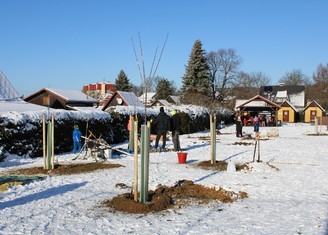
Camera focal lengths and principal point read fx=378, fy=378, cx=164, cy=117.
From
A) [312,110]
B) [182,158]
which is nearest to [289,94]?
[312,110]

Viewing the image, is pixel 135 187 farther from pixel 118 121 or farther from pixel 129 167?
pixel 118 121

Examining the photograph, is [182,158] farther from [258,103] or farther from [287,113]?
[287,113]

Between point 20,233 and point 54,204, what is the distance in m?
1.78

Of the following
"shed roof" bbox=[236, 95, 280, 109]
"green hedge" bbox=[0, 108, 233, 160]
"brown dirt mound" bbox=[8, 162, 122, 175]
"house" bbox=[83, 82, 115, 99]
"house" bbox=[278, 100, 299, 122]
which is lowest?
"brown dirt mound" bbox=[8, 162, 122, 175]

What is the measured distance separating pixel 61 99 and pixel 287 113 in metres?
38.2

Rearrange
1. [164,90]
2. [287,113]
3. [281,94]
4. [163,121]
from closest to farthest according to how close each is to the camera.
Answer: [163,121] < [287,113] < [281,94] < [164,90]

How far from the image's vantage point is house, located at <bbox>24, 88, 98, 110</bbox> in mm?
45938

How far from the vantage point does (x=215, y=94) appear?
72562 millimetres

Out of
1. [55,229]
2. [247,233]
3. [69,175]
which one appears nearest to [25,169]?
[69,175]

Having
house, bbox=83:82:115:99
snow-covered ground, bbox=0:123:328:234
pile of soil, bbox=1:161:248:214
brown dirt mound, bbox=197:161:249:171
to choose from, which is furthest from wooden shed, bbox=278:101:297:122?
house, bbox=83:82:115:99

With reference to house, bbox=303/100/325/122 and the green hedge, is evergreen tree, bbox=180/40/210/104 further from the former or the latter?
the green hedge

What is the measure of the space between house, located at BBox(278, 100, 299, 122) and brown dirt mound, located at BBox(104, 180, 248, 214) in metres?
58.6

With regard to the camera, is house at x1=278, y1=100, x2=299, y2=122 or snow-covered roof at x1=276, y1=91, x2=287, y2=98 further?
snow-covered roof at x1=276, y1=91, x2=287, y2=98

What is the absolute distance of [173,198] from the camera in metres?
7.82
